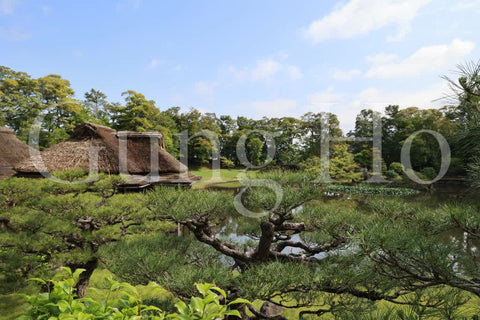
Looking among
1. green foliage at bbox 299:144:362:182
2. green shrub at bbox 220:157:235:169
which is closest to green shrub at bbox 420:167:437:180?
green foliage at bbox 299:144:362:182

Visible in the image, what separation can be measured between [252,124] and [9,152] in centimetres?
2032

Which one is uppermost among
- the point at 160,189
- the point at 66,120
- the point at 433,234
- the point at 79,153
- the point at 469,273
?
the point at 66,120

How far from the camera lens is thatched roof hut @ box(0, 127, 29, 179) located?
23.9ft

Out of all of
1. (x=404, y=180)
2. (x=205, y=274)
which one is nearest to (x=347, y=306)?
(x=205, y=274)

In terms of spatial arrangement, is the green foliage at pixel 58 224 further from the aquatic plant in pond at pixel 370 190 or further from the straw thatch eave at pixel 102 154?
the aquatic plant in pond at pixel 370 190

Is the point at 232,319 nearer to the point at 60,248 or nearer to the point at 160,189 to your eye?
the point at 160,189

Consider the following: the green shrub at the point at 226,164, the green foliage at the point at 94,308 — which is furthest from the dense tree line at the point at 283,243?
the green shrub at the point at 226,164

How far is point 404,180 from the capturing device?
15.1 meters

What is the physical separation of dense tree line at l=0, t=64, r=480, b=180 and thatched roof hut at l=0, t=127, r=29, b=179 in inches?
174

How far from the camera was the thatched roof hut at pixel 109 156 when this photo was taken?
6.19m

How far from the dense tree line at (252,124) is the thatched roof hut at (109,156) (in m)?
6.49

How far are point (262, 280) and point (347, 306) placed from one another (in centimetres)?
64

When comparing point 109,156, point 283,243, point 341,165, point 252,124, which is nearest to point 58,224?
point 283,243

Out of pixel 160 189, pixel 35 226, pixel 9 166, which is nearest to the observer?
pixel 160 189
